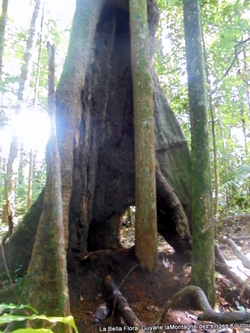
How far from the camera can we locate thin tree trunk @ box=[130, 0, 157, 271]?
A: 3.65 m

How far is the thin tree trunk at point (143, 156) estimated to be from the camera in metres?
3.65

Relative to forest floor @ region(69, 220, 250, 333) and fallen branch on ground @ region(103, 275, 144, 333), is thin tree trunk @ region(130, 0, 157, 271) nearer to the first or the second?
forest floor @ region(69, 220, 250, 333)

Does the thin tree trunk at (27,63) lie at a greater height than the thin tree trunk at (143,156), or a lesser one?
greater

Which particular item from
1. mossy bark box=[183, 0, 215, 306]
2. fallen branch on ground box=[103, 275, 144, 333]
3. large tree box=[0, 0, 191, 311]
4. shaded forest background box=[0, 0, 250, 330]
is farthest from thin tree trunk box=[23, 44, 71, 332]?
mossy bark box=[183, 0, 215, 306]

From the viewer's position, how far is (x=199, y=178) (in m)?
3.45

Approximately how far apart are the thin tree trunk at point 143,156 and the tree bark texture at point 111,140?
61cm

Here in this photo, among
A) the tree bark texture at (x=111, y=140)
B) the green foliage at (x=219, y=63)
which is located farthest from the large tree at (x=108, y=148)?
the green foliage at (x=219, y=63)

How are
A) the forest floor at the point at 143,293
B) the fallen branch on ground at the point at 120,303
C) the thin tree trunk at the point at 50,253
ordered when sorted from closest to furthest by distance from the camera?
the thin tree trunk at the point at 50,253 → the fallen branch on ground at the point at 120,303 → the forest floor at the point at 143,293

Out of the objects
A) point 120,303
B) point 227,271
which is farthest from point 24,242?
point 227,271

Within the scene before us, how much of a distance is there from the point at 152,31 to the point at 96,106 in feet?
5.50

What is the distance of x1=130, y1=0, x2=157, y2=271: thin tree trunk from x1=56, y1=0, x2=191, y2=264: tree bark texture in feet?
2.00

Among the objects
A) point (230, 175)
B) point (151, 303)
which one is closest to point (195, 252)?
point (151, 303)

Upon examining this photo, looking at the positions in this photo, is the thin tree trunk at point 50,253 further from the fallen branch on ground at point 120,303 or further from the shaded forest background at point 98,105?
the fallen branch on ground at point 120,303

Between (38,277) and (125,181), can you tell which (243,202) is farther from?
(38,277)
